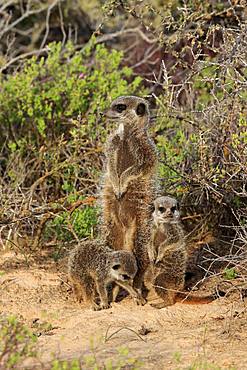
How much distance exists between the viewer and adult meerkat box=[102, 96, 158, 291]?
6371 mm

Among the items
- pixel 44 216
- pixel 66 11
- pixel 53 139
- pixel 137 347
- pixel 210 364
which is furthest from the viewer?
pixel 66 11

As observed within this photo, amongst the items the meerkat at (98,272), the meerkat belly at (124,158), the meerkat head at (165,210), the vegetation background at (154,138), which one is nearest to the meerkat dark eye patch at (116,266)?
the meerkat at (98,272)

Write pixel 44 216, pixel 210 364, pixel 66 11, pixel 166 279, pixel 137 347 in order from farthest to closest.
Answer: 1. pixel 66 11
2. pixel 44 216
3. pixel 166 279
4. pixel 137 347
5. pixel 210 364

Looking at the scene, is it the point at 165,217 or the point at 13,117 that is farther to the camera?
the point at 13,117

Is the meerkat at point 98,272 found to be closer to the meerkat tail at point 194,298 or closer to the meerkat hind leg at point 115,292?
the meerkat hind leg at point 115,292

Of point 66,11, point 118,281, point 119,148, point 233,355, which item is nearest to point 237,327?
point 233,355

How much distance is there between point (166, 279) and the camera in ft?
20.1

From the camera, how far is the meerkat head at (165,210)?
6.14 m

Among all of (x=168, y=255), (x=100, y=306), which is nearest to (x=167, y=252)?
(x=168, y=255)

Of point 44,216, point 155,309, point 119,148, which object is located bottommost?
point 155,309

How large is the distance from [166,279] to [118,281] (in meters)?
0.38

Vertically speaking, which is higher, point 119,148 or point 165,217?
point 119,148

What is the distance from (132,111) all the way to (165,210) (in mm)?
878

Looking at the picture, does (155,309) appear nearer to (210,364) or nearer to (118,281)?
(118,281)
